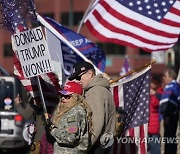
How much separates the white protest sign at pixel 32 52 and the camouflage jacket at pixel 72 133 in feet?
4.38

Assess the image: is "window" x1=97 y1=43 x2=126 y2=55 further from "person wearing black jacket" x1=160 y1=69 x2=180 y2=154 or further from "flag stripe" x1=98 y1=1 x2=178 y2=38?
"flag stripe" x1=98 y1=1 x2=178 y2=38

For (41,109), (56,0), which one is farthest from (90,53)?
(56,0)

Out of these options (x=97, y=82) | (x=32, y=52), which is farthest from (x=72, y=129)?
(x=32, y=52)

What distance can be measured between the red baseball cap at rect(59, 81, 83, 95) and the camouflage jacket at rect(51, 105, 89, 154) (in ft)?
0.62

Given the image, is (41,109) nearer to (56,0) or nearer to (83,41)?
(83,41)

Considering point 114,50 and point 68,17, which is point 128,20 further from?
point 114,50

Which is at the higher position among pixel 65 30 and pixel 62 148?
pixel 65 30

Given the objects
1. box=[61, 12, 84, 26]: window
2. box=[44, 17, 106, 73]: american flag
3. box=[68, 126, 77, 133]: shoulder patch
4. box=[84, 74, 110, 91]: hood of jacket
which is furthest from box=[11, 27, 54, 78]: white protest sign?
box=[61, 12, 84, 26]: window

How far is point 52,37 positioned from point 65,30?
2.54 ft

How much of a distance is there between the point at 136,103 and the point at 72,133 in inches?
119

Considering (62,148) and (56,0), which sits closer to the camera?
(62,148)

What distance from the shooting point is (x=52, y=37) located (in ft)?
36.7

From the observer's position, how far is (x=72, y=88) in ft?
25.9

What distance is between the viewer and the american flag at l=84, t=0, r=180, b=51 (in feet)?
38.2
